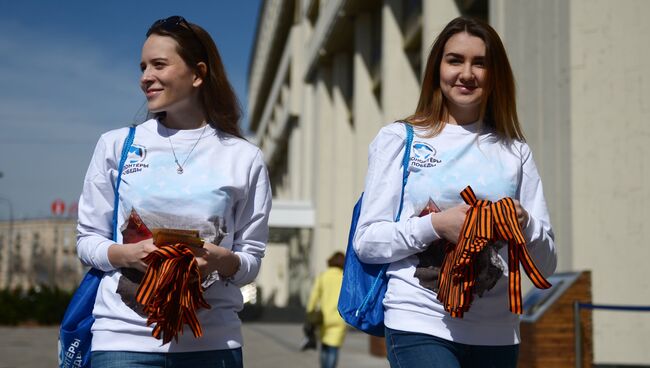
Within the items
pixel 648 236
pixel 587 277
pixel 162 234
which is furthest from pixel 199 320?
pixel 648 236

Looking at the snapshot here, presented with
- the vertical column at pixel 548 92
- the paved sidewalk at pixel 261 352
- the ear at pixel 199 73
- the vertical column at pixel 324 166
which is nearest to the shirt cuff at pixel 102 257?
the ear at pixel 199 73

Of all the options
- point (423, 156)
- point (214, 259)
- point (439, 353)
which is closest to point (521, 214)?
point (423, 156)

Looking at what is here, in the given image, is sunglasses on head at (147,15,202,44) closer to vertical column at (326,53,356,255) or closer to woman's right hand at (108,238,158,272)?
woman's right hand at (108,238,158,272)

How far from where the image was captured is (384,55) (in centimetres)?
2152

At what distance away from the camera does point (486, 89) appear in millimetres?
3434

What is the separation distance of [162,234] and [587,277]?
6642 millimetres

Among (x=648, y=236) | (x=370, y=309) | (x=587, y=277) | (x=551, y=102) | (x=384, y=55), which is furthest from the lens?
(x=384, y=55)

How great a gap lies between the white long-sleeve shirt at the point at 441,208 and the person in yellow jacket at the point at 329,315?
27.4 feet

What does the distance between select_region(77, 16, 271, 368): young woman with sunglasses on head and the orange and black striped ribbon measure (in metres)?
0.04

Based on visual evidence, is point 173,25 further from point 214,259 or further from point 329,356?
point 329,356

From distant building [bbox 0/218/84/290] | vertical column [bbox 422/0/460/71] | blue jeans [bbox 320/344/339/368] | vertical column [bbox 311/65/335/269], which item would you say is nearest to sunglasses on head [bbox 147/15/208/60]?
blue jeans [bbox 320/344/339/368]

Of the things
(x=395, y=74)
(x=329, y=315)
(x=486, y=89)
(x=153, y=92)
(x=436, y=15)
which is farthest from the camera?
(x=395, y=74)

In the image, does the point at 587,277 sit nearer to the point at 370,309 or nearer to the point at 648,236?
the point at 648,236

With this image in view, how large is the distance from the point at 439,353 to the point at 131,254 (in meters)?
1.14
